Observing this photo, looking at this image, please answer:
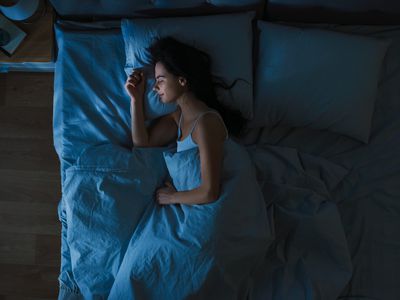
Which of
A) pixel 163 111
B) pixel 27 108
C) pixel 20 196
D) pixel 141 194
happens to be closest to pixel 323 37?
pixel 163 111

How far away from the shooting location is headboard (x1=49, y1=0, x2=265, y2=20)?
4.79 feet

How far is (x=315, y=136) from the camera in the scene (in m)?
1.51

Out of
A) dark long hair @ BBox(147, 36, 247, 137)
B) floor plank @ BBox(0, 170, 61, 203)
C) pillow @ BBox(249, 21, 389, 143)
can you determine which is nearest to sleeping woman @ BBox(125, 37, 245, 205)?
dark long hair @ BBox(147, 36, 247, 137)

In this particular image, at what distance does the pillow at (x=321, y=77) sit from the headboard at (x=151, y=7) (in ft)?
0.58

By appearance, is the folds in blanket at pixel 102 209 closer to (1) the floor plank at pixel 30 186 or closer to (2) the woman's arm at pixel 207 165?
(2) the woman's arm at pixel 207 165

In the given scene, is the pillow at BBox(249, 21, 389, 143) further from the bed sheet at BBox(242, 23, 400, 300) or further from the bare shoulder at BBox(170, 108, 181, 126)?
the bare shoulder at BBox(170, 108, 181, 126)

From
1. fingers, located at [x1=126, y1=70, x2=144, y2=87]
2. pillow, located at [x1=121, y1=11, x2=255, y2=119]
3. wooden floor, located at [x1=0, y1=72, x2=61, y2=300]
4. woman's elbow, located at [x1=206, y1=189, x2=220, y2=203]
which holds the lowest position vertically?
wooden floor, located at [x1=0, y1=72, x2=61, y2=300]

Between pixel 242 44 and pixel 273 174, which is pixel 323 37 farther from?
pixel 273 174

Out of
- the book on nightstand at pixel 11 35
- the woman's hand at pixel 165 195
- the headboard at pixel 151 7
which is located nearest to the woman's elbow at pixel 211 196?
the woman's hand at pixel 165 195

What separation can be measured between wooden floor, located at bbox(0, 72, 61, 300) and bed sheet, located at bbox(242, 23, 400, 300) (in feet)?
3.25

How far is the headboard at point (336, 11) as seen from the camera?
1453 millimetres

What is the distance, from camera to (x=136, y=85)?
1.39 meters

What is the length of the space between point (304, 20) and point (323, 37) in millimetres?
180

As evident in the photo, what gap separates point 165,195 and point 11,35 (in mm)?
899
